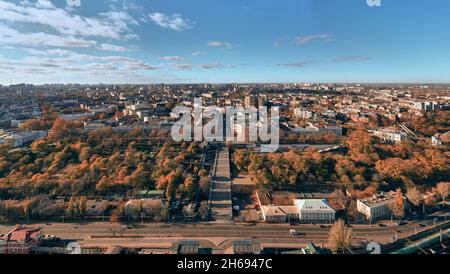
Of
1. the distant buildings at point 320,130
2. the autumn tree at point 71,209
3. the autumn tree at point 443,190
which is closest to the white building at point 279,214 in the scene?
the autumn tree at point 443,190

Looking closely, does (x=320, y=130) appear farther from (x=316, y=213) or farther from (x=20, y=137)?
(x=20, y=137)

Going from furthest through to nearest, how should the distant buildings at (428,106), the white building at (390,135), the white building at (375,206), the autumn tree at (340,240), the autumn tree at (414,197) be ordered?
the distant buildings at (428,106)
the white building at (390,135)
the autumn tree at (414,197)
the white building at (375,206)
the autumn tree at (340,240)

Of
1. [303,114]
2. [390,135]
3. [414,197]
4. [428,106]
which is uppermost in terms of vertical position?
[428,106]

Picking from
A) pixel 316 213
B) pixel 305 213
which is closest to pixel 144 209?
pixel 305 213

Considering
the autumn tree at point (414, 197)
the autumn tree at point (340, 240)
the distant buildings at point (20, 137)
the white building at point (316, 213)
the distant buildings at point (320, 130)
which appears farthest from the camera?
the distant buildings at point (320, 130)

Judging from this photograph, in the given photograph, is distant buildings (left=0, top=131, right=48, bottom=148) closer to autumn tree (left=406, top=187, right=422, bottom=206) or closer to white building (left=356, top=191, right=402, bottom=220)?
white building (left=356, top=191, right=402, bottom=220)

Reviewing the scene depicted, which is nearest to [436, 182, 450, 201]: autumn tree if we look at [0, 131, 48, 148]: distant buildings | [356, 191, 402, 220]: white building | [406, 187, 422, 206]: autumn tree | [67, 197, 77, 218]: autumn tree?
A: [406, 187, 422, 206]: autumn tree

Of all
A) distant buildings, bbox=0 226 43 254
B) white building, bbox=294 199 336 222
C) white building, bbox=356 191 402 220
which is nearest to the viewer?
distant buildings, bbox=0 226 43 254

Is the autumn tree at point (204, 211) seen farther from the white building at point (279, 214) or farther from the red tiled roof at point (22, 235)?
the red tiled roof at point (22, 235)

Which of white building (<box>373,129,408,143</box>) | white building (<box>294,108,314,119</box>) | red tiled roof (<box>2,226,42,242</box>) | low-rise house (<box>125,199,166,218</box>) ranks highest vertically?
white building (<box>294,108,314,119</box>)
